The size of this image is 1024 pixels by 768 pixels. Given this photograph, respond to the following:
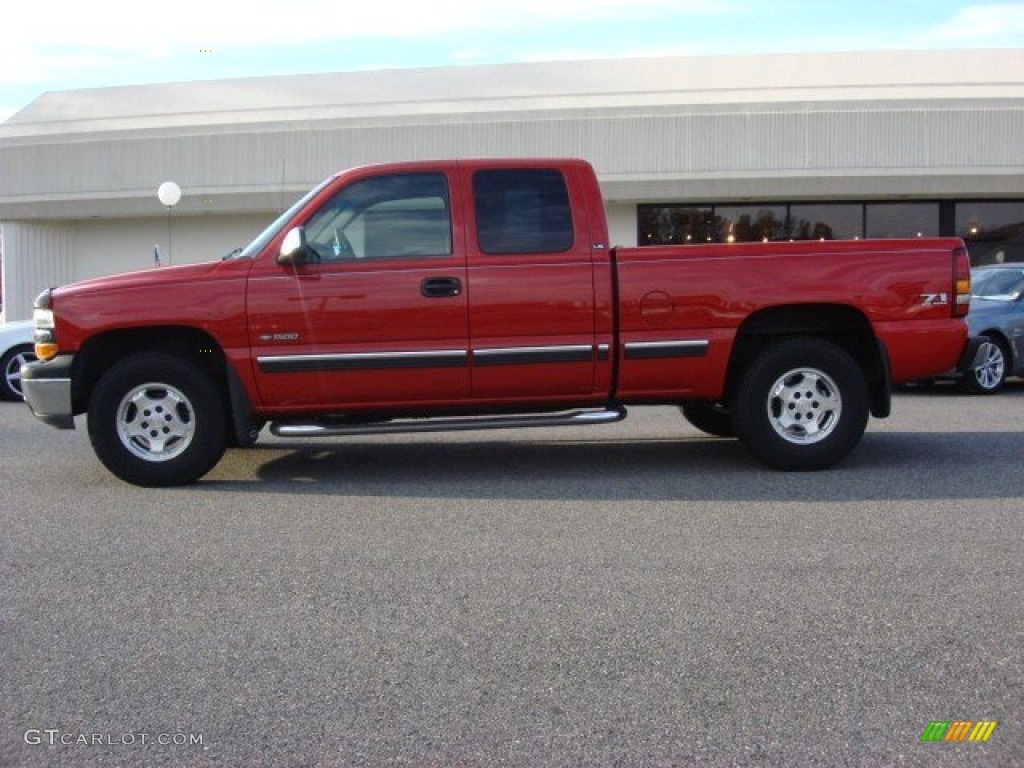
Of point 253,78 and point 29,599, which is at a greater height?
point 253,78

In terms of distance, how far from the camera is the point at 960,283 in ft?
23.6

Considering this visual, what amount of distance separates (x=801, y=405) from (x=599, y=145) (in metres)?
15.5

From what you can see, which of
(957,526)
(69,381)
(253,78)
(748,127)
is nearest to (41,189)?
(253,78)

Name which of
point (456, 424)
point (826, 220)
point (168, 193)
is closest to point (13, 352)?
point (168, 193)

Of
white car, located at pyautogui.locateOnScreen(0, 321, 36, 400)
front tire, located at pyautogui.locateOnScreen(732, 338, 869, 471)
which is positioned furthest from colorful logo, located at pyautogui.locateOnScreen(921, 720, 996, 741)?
white car, located at pyautogui.locateOnScreen(0, 321, 36, 400)

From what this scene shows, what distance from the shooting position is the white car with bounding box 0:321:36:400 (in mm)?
12789

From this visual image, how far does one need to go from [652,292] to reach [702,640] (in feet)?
10.9

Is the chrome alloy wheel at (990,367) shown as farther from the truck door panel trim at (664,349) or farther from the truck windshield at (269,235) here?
the truck windshield at (269,235)

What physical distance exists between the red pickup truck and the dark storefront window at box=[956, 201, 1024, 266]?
16243mm

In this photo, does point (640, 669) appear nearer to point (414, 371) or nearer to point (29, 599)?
point (29, 599)

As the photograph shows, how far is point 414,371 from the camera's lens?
23.1ft

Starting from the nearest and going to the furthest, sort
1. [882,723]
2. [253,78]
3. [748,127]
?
[882,723], [748,127], [253,78]

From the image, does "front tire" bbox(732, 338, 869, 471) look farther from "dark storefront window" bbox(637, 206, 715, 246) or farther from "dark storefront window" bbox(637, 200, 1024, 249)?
"dark storefront window" bbox(637, 206, 715, 246)

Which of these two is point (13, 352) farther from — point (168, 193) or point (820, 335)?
point (820, 335)
